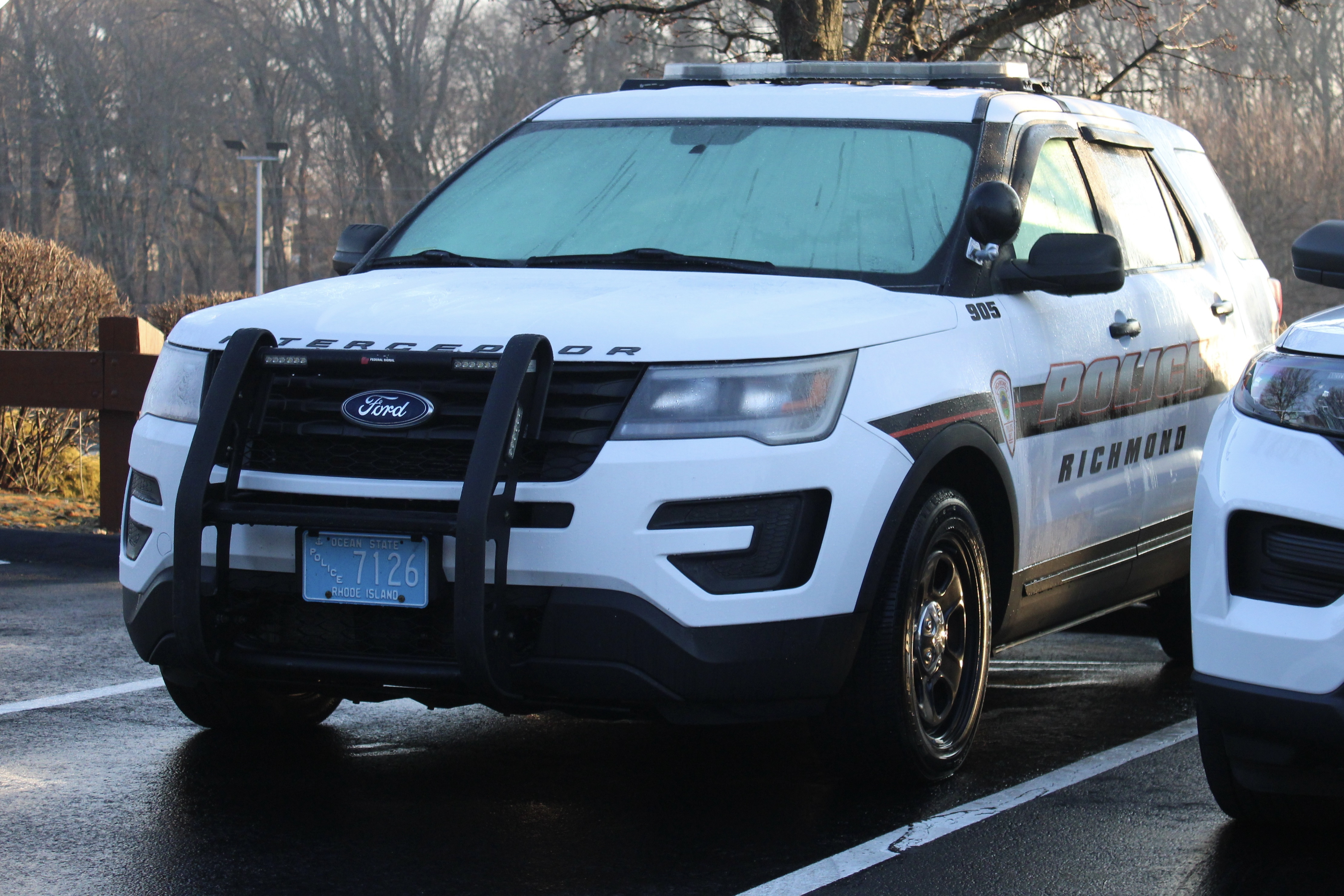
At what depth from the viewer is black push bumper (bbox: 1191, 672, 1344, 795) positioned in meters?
3.45

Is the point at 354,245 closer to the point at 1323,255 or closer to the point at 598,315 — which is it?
the point at 598,315

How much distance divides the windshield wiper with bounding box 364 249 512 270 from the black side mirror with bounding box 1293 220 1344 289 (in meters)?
2.14

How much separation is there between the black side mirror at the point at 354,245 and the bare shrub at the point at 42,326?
6.86 meters

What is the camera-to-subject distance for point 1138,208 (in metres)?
5.96

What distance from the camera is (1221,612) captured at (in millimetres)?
3617

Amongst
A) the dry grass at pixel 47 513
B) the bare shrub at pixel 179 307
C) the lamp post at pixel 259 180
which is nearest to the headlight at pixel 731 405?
the dry grass at pixel 47 513

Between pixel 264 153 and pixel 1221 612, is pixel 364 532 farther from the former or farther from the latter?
pixel 264 153

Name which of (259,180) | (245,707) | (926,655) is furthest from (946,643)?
(259,180)

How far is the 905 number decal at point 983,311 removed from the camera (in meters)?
4.66

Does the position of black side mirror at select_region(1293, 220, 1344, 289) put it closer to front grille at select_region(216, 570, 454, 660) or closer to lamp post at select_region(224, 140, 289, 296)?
front grille at select_region(216, 570, 454, 660)

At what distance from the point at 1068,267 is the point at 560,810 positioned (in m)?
2.03

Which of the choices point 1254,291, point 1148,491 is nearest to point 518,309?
point 1148,491

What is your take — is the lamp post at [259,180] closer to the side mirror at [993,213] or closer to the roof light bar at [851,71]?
the roof light bar at [851,71]

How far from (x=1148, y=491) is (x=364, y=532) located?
2806mm
